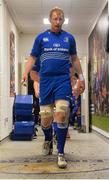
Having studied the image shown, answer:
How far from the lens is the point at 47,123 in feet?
11.9

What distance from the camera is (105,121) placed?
684 cm

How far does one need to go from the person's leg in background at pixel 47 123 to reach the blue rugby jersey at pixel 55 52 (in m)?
0.35

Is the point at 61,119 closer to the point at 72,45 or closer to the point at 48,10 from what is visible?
the point at 72,45

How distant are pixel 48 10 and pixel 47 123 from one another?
181 inches

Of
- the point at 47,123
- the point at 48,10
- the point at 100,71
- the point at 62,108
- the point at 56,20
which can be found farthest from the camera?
the point at 48,10

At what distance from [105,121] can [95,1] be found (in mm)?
2296

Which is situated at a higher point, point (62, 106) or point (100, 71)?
point (100, 71)

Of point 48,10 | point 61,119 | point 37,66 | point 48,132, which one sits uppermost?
point 48,10

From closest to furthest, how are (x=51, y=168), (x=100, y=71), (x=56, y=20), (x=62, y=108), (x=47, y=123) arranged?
(x=51, y=168)
(x=62, y=108)
(x=56, y=20)
(x=47, y=123)
(x=100, y=71)

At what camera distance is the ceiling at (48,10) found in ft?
23.5

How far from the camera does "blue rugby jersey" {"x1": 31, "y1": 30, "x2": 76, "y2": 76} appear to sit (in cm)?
338

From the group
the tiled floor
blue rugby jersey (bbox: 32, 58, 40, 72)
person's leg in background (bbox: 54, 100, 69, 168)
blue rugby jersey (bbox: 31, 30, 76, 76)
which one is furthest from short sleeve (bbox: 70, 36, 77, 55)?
the tiled floor

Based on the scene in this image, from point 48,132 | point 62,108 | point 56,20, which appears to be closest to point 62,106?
point 62,108

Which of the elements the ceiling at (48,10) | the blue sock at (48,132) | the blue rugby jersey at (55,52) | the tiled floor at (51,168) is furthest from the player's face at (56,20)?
the ceiling at (48,10)
